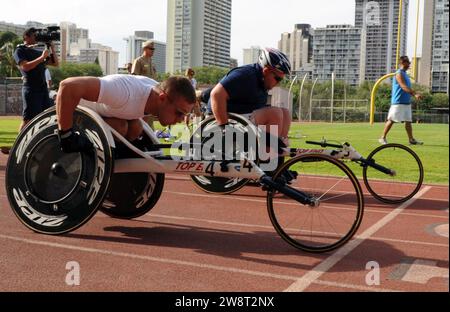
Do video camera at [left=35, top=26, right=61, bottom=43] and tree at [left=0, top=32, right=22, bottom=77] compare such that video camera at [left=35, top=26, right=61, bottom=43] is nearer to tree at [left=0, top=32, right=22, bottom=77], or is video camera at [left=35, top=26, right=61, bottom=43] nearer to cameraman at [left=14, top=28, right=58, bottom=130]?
cameraman at [left=14, top=28, right=58, bottom=130]

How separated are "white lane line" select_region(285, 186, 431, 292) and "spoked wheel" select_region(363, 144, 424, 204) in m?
0.66

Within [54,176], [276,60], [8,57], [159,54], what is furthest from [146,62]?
[8,57]

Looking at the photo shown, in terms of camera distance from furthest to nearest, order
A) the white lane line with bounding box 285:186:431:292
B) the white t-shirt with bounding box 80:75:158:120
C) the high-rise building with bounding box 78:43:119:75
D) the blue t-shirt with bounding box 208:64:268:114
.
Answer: the high-rise building with bounding box 78:43:119:75, the blue t-shirt with bounding box 208:64:268:114, the white t-shirt with bounding box 80:75:158:120, the white lane line with bounding box 285:186:431:292

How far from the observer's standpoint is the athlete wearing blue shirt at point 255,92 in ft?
17.9

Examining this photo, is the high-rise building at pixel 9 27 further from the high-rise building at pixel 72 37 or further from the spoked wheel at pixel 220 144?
the spoked wheel at pixel 220 144

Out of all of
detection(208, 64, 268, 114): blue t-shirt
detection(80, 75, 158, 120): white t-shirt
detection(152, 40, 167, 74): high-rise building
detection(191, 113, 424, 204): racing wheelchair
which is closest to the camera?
detection(80, 75, 158, 120): white t-shirt

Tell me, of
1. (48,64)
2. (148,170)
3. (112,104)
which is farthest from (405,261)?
(48,64)

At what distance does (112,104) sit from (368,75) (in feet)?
243

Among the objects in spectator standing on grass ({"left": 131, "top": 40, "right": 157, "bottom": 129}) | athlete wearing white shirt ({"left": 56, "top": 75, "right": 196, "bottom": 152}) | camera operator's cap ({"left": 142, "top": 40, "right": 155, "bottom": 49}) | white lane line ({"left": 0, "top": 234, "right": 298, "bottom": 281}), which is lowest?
white lane line ({"left": 0, "top": 234, "right": 298, "bottom": 281})

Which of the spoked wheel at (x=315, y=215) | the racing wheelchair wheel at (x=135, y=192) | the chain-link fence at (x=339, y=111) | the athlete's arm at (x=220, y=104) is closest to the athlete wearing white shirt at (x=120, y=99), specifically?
the racing wheelchair wheel at (x=135, y=192)

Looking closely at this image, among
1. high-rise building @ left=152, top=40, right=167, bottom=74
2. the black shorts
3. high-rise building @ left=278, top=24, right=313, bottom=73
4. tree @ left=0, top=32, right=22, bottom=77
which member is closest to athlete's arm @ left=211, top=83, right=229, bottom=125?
the black shorts

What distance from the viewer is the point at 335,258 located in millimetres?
3744

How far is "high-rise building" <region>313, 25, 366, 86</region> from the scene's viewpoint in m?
75.1

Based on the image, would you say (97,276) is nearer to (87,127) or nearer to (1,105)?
(87,127)
